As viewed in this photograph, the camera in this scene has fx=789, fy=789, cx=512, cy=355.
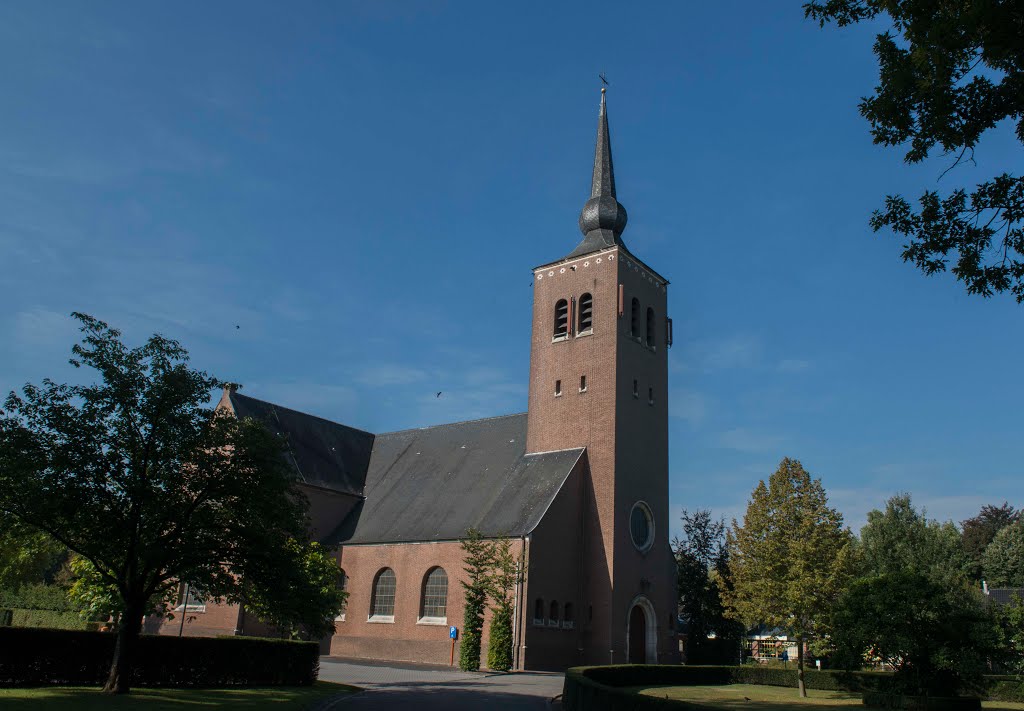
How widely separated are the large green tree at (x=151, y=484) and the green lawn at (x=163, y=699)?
1077 mm

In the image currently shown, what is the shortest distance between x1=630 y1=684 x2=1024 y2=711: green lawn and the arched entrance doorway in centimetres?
427

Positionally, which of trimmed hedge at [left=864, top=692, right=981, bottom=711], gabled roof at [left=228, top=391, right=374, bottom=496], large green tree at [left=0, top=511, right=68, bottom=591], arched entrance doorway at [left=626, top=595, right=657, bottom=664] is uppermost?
gabled roof at [left=228, top=391, right=374, bottom=496]

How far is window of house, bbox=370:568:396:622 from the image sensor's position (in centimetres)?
3744

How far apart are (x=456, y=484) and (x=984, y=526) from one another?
2195 inches

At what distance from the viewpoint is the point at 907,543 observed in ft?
159

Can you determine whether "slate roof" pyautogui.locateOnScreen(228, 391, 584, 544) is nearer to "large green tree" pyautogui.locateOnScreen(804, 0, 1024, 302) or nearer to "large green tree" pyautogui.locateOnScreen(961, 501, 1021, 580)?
"large green tree" pyautogui.locateOnScreen(804, 0, 1024, 302)

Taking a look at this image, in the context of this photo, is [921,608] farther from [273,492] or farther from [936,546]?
[936,546]

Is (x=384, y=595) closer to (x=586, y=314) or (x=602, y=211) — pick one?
(x=586, y=314)

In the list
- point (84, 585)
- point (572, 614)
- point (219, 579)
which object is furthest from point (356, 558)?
point (219, 579)

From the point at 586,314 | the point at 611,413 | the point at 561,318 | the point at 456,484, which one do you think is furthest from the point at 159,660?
the point at 561,318

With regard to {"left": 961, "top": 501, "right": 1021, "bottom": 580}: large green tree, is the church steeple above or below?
above

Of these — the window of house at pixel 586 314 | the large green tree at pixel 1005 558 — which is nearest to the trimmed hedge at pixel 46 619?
the window of house at pixel 586 314

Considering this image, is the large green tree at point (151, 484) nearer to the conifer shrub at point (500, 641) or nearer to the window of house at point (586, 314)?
the conifer shrub at point (500, 641)

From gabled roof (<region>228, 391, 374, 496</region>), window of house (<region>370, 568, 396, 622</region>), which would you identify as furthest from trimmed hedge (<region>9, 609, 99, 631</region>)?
window of house (<region>370, 568, 396, 622</region>)
